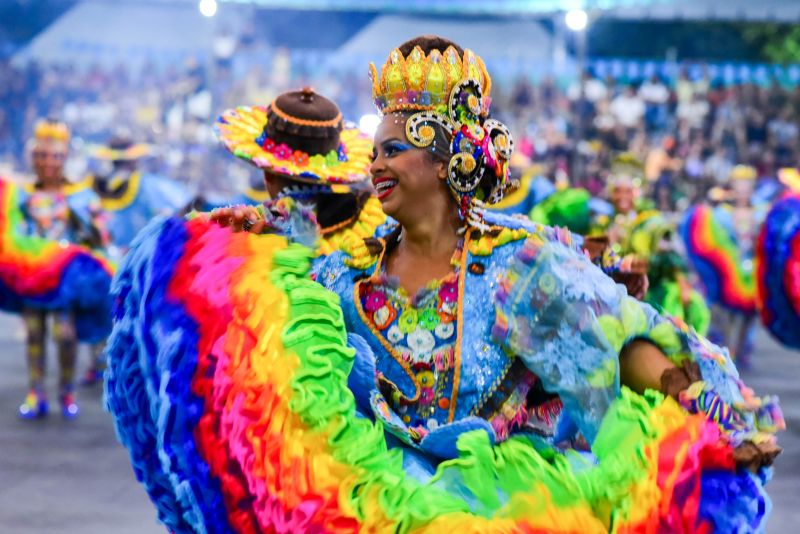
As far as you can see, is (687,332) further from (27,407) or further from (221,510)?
(27,407)

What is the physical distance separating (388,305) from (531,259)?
348mm

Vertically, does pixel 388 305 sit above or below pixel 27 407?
above

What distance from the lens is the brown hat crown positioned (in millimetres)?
4277

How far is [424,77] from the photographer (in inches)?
99.7

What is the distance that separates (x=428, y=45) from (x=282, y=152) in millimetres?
1719

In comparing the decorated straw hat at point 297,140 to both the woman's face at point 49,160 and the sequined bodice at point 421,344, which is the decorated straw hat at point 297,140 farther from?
the woman's face at point 49,160

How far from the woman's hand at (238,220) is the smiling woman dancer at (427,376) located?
56 millimetres

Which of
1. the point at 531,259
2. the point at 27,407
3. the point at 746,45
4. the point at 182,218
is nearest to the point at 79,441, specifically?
the point at 27,407

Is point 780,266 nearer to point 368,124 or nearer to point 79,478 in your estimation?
point 368,124

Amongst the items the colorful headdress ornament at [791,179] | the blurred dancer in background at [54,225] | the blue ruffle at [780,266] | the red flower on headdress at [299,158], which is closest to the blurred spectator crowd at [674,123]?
the colorful headdress ornament at [791,179]

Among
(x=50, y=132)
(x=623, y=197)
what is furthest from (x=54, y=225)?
(x=623, y=197)

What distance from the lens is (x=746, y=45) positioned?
19.2m

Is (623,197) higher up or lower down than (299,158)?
lower down

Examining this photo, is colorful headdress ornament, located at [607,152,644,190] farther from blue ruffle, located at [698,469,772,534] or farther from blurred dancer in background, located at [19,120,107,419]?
blue ruffle, located at [698,469,772,534]
